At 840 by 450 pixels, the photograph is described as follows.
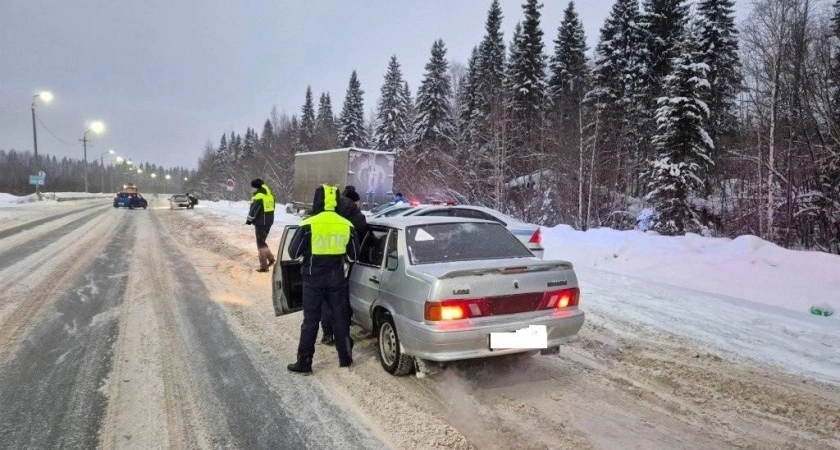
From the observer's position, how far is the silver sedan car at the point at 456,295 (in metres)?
3.84

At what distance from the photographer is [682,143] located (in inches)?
858

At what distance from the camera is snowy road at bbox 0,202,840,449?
11.0ft

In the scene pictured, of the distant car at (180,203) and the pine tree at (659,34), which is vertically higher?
the pine tree at (659,34)

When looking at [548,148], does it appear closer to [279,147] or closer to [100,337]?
[100,337]

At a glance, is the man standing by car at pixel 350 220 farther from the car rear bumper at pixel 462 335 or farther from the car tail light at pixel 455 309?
the car tail light at pixel 455 309

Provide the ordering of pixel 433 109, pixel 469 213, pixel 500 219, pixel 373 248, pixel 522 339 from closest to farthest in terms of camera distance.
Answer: pixel 522 339 < pixel 373 248 < pixel 500 219 < pixel 469 213 < pixel 433 109

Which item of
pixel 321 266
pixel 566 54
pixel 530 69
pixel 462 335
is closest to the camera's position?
pixel 462 335

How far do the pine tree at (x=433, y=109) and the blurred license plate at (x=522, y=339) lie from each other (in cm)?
3563

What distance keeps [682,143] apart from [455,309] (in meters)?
21.7

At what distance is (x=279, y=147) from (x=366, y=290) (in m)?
56.3

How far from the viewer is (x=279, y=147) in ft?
190

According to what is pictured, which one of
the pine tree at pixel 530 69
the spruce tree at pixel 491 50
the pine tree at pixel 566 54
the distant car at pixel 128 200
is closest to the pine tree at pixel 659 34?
the pine tree at pixel 566 54

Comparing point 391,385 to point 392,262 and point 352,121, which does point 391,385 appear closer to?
point 392,262

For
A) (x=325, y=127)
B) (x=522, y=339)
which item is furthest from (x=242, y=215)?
(x=325, y=127)
